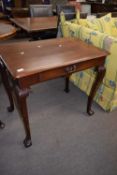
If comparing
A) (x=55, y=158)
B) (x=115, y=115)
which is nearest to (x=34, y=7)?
(x=115, y=115)

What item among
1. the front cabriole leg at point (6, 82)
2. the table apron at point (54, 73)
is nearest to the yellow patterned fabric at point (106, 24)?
the table apron at point (54, 73)

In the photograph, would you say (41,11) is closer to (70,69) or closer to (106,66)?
(106,66)

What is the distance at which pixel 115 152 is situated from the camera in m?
1.43

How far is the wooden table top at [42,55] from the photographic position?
3.57ft

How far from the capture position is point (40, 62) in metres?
1.17

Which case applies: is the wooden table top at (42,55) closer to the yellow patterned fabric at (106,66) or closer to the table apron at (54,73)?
the table apron at (54,73)

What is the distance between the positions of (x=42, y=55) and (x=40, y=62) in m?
0.13

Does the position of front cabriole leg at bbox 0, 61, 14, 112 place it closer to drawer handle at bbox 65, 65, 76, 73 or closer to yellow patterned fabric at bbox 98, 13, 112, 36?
drawer handle at bbox 65, 65, 76, 73

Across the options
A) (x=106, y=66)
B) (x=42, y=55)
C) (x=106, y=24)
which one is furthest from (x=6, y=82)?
(x=106, y=24)

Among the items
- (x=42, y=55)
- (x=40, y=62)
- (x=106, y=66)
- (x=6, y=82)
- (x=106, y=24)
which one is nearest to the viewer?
(x=40, y=62)

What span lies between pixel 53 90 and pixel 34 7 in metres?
1.95

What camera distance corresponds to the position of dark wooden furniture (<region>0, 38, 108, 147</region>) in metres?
1.08

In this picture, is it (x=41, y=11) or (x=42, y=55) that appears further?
(x=41, y=11)

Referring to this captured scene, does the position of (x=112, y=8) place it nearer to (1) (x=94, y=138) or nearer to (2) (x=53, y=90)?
(2) (x=53, y=90)
